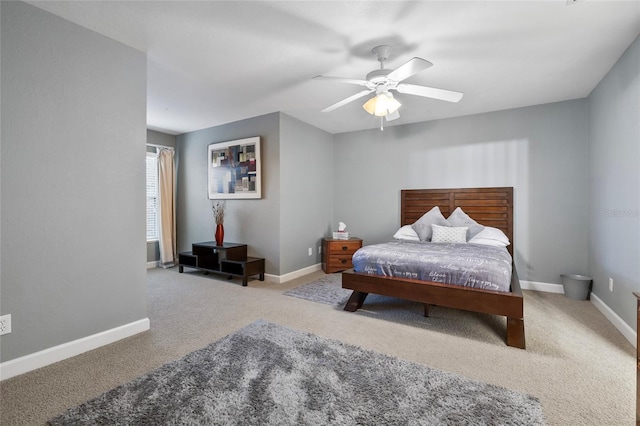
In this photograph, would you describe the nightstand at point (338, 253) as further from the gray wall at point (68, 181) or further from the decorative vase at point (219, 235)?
the gray wall at point (68, 181)

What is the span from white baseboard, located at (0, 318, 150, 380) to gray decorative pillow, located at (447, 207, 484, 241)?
3926 mm

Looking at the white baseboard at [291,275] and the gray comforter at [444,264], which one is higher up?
the gray comforter at [444,264]

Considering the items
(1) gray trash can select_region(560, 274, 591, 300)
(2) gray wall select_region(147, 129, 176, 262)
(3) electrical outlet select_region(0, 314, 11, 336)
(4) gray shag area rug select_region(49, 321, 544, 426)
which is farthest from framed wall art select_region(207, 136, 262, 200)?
(1) gray trash can select_region(560, 274, 591, 300)

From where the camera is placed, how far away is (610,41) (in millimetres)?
2398

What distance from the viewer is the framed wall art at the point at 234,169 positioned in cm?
449

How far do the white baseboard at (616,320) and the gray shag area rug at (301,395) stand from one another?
1.46 meters

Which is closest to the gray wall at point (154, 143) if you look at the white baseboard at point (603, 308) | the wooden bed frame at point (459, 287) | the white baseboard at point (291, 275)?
the white baseboard at point (291, 275)

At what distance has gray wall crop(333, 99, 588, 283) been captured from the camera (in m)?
3.73

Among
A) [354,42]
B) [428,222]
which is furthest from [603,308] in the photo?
[354,42]

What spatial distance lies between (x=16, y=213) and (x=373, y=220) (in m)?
4.43

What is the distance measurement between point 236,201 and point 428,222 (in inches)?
121

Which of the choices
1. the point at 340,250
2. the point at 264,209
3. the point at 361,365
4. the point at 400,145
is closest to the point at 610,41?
the point at 400,145

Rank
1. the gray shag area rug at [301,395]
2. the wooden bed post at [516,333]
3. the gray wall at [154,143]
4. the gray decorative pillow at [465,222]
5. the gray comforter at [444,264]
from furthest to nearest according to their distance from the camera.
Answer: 1. the gray wall at [154,143]
2. the gray decorative pillow at [465,222]
3. the gray comforter at [444,264]
4. the wooden bed post at [516,333]
5. the gray shag area rug at [301,395]

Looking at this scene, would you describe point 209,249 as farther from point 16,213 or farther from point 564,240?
point 564,240
